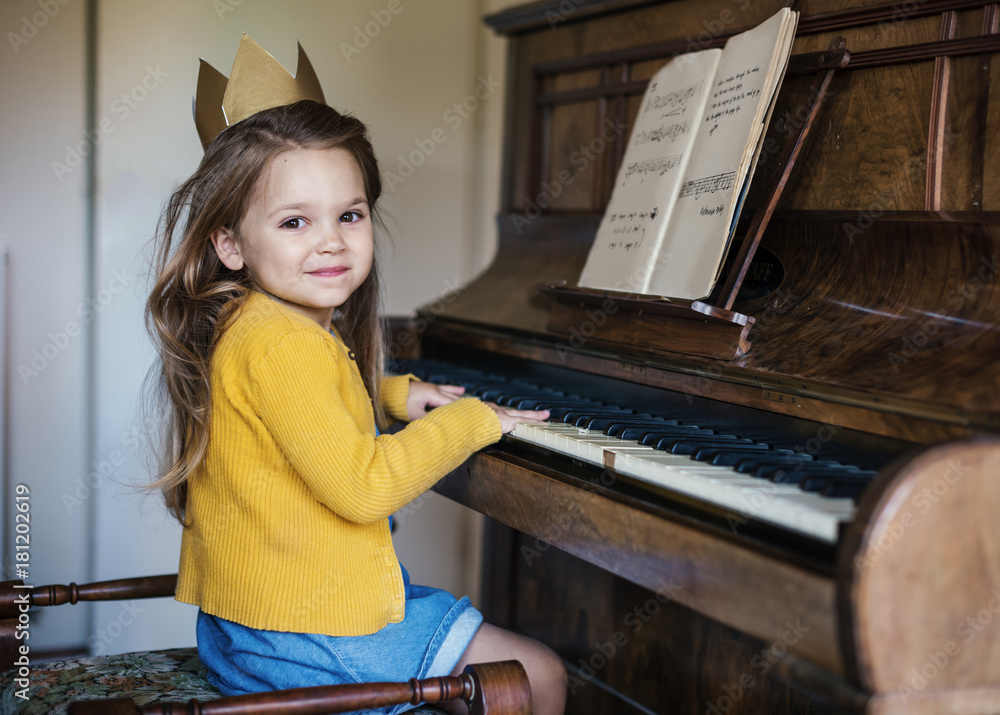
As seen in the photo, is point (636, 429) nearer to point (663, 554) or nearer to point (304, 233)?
point (663, 554)

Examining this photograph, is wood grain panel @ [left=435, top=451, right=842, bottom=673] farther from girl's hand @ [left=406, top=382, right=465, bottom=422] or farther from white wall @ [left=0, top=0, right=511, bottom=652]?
white wall @ [left=0, top=0, right=511, bottom=652]

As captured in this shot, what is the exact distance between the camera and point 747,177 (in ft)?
5.10

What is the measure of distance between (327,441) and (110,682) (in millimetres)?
512

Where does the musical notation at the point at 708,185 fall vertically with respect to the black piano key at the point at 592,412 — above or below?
above

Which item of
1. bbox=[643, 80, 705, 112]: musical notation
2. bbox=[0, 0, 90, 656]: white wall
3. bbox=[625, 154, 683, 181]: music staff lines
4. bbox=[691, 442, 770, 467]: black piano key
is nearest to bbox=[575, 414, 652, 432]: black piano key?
bbox=[691, 442, 770, 467]: black piano key

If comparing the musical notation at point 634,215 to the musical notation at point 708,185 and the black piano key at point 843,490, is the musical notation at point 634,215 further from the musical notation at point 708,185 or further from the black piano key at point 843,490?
the black piano key at point 843,490

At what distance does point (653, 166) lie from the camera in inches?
73.2

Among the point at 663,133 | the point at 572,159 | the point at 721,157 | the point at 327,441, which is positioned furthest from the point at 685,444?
the point at 572,159

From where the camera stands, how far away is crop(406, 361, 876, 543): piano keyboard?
3.29 feet

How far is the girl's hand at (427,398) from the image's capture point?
1.77 metres

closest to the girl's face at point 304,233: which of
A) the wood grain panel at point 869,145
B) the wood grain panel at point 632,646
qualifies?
the wood grain panel at point 869,145

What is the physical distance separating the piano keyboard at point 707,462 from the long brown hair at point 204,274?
0.50 meters

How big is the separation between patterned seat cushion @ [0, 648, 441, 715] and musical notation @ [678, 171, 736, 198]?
39.1 inches

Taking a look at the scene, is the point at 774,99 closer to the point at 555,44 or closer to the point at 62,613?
the point at 555,44
